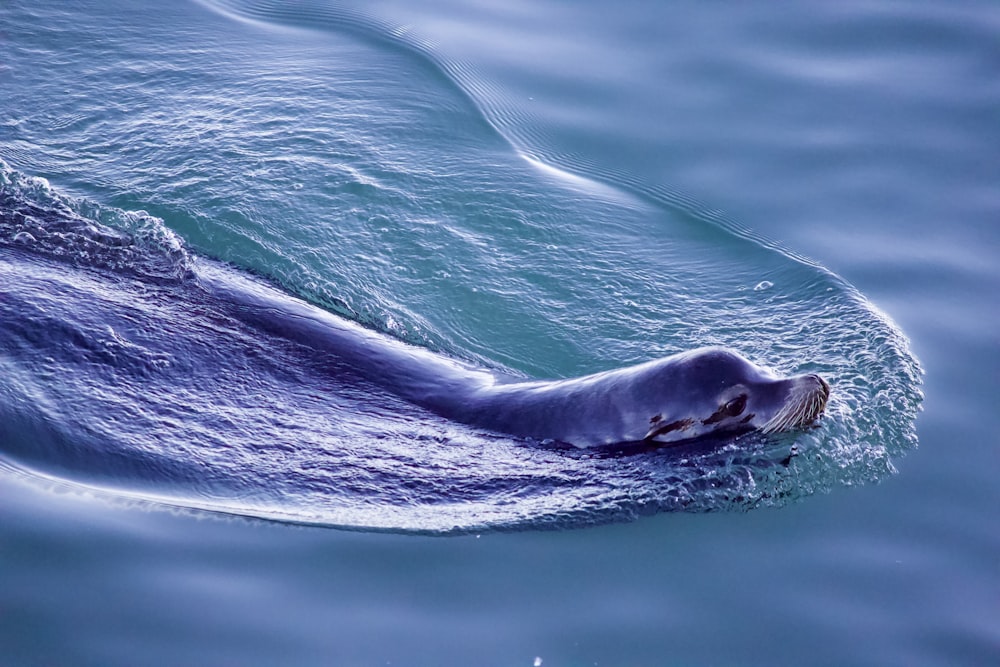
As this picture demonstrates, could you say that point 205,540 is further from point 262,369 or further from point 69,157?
point 69,157

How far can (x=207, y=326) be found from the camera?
8000 mm

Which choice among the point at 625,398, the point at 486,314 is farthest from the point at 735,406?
the point at 486,314

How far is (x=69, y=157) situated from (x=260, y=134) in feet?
5.97

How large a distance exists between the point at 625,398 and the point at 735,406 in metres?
0.70

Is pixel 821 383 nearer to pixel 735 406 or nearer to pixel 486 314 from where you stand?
pixel 735 406

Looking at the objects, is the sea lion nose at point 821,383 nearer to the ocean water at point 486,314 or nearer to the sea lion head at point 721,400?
the sea lion head at point 721,400

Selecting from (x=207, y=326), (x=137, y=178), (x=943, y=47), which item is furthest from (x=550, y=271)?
(x=943, y=47)

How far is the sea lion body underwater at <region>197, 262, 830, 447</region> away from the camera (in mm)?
6977

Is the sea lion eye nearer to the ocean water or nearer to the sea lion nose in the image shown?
the ocean water

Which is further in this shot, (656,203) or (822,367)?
(656,203)

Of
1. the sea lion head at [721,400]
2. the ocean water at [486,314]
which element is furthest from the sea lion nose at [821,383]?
the ocean water at [486,314]

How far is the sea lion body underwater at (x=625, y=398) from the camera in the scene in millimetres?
6977

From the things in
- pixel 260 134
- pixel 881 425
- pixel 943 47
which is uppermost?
pixel 943 47

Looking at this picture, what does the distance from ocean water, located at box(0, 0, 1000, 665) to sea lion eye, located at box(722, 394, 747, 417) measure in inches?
12.3
